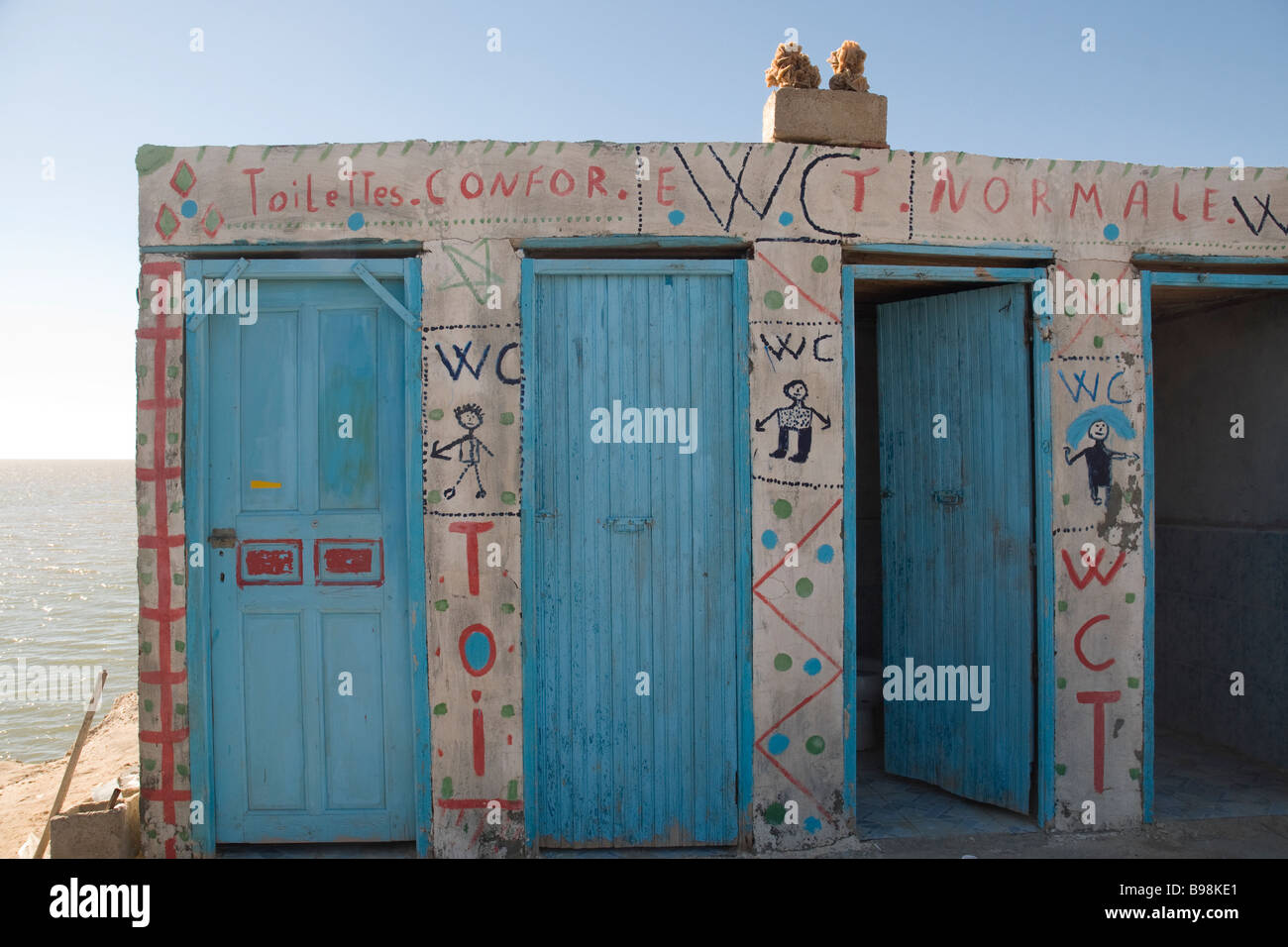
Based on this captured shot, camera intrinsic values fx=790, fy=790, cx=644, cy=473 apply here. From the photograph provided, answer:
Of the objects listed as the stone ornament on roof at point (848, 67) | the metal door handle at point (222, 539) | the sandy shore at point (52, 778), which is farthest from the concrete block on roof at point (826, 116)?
the sandy shore at point (52, 778)

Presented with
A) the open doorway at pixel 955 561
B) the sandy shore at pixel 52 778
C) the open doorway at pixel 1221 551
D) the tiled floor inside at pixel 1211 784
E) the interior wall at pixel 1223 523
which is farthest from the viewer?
the sandy shore at pixel 52 778

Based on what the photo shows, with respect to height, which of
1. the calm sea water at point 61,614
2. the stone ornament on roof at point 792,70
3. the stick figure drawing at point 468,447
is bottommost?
the calm sea water at point 61,614

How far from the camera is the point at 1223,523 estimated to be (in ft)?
16.8

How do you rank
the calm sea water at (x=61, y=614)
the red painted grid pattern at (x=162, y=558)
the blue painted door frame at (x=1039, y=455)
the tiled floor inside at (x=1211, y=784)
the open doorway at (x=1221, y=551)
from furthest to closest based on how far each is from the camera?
the calm sea water at (x=61, y=614)
the open doorway at (x=1221, y=551)
the tiled floor inside at (x=1211, y=784)
the blue painted door frame at (x=1039, y=455)
the red painted grid pattern at (x=162, y=558)

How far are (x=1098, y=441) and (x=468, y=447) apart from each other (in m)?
3.14

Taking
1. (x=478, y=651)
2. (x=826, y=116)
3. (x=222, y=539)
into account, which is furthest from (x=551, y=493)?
(x=826, y=116)

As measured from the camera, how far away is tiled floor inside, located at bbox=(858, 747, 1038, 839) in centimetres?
397

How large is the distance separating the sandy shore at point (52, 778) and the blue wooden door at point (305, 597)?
8.34ft

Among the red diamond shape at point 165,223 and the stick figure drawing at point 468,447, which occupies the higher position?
the red diamond shape at point 165,223

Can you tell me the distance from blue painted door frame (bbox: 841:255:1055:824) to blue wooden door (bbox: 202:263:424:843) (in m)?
2.20

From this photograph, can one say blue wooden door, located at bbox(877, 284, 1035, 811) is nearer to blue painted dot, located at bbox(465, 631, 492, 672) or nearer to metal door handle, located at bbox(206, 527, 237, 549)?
blue painted dot, located at bbox(465, 631, 492, 672)

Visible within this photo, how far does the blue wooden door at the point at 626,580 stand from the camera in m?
3.81

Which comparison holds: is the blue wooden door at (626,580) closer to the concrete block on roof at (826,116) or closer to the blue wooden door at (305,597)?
the blue wooden door at (305,597)

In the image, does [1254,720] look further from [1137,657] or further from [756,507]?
[756,507]
